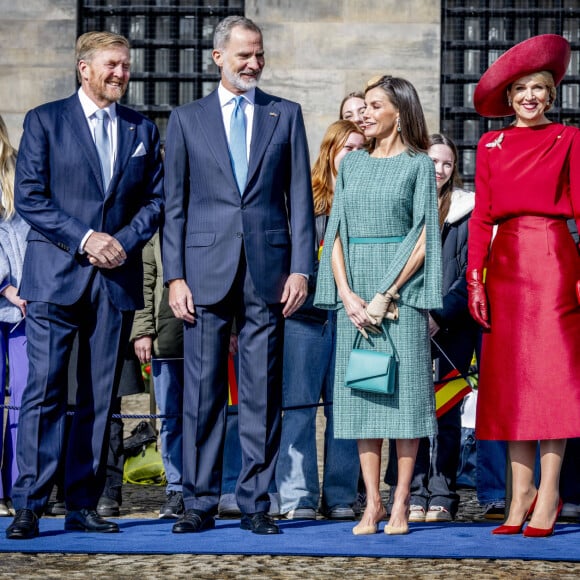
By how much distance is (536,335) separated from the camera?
6547 mm

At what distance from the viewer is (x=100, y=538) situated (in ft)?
20.7

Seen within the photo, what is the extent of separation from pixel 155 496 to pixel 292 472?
1445mm

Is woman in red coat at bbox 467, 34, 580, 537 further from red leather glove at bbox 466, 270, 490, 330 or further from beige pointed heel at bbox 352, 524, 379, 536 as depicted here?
beige pointed heel at bbox 352, 524, 379, 536

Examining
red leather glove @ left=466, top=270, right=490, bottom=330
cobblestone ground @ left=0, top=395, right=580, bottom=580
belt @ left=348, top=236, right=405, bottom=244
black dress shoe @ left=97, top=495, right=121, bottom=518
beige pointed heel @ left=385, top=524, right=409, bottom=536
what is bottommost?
black dress shoe @ left=97, top=495, right=121, bottom=518

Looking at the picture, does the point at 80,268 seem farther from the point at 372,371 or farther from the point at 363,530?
the point at 363,530

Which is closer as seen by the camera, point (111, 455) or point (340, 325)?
point (340, 325)

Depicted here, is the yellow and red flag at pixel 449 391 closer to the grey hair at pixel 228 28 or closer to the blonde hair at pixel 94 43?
the grey hair at pixel 228 28

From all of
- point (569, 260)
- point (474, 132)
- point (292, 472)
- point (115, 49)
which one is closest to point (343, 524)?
point (292, 472)

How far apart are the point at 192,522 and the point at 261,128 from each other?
5.84ft

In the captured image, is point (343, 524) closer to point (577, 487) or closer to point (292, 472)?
point (292, 472)

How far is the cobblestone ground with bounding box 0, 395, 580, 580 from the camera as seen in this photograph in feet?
18.3

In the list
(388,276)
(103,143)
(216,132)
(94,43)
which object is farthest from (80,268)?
(388,276)

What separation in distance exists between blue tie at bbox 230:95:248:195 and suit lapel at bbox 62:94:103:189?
0.60 meters

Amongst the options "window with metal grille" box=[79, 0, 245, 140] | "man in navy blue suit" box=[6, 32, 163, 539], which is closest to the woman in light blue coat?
"man in navy blue suit" box=[6, 32, 163, 539]
